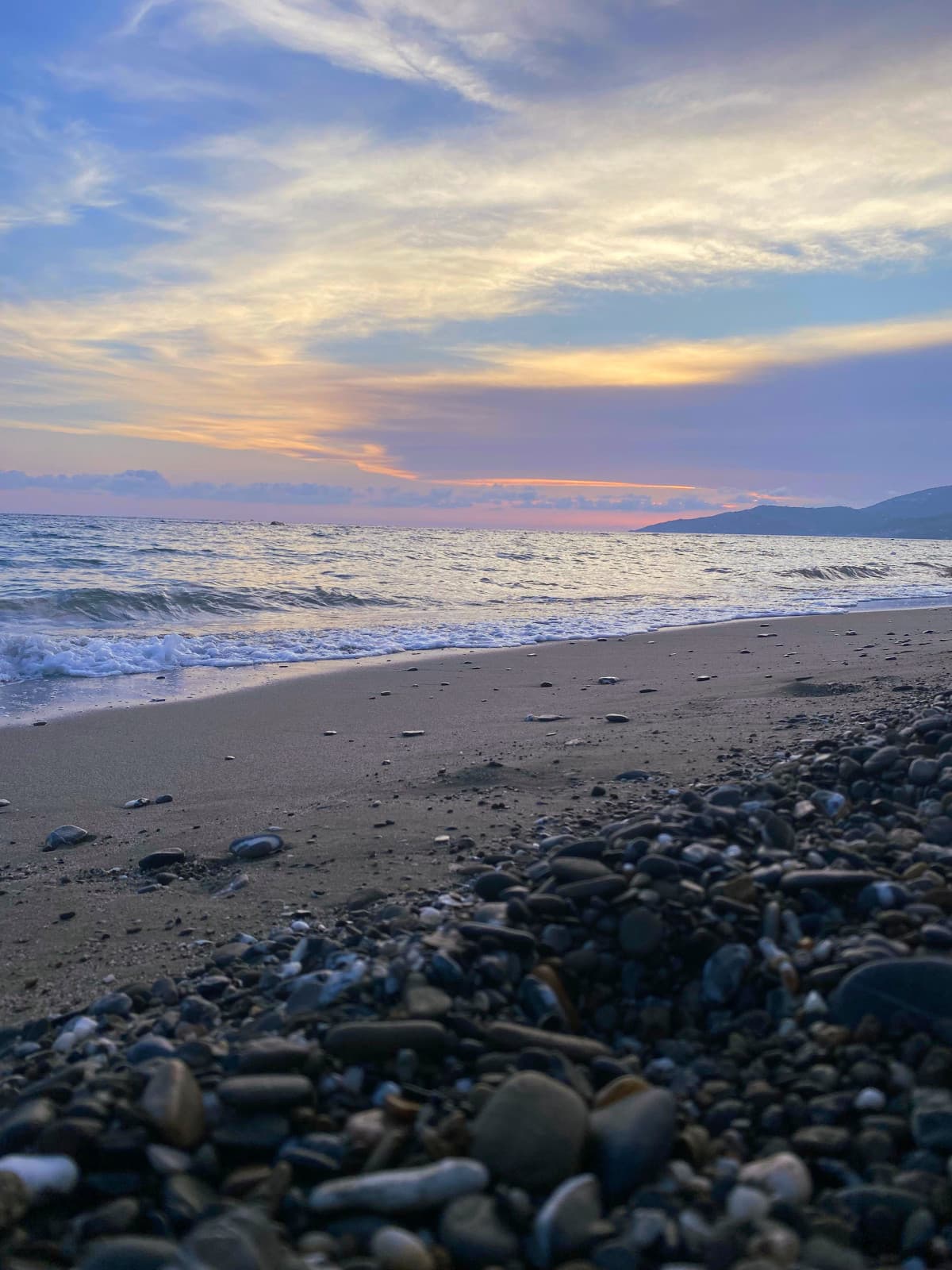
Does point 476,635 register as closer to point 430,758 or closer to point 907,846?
point 430,758

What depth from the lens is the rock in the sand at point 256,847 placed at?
3.82m

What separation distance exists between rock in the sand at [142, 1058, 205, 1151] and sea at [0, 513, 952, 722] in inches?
254

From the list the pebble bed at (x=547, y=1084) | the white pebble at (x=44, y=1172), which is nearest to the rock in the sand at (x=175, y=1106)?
the pebble bed at (x=547, y=1084)

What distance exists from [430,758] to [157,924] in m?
2.54

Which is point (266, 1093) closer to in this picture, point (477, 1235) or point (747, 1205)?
point (477, 1235)

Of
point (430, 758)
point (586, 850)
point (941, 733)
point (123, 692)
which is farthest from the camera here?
point (123, 692)

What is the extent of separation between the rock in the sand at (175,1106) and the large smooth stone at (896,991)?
1230 mm

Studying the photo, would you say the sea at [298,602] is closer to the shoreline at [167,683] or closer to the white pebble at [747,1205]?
the shoreline at [167,683]

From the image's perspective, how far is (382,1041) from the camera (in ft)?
5.87

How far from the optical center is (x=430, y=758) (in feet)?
18.2

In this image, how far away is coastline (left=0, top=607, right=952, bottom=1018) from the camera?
3.27 m

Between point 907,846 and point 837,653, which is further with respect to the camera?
point 837,653

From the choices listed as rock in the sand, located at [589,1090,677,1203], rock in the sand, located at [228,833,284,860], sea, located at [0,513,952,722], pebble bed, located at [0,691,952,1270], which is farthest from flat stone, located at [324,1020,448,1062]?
sea, located at [0,513,952,722]

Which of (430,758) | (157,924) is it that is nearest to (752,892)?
(157,924)
